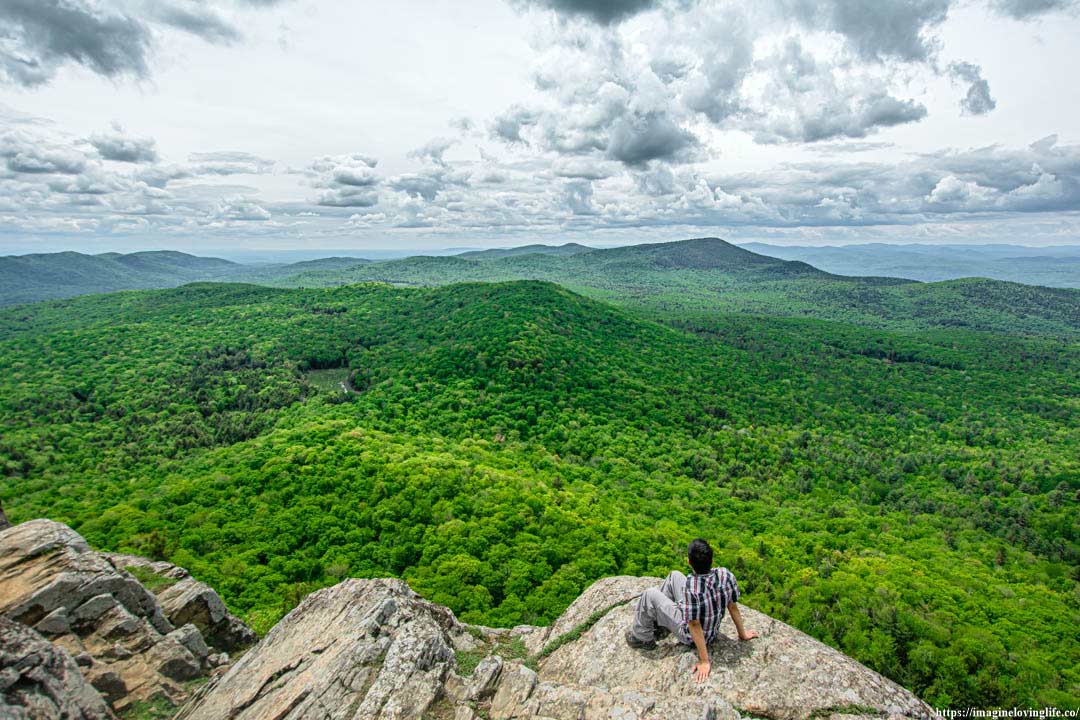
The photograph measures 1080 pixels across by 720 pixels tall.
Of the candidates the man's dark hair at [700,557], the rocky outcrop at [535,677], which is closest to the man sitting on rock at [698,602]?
the man's dark hair at [700,557]

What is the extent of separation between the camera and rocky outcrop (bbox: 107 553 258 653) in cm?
2312

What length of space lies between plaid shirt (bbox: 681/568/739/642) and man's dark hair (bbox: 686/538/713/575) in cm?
21

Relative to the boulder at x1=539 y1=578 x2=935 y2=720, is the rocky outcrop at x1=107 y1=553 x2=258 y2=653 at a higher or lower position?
lower

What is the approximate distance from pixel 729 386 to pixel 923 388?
62.6 meters

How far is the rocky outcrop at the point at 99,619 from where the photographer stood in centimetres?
1738

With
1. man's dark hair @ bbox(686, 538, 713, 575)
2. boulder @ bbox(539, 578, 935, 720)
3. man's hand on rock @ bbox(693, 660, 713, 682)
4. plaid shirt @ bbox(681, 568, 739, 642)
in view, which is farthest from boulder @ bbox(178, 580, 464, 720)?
man's dark hair @ bbox(686, 538, 713, 575)

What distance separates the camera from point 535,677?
1427 cm

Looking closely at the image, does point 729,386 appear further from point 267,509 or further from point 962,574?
point 267,509

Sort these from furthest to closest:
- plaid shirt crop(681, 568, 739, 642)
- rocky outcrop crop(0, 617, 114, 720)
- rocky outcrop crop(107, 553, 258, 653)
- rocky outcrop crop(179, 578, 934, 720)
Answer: rocky outcrop crop(107, 553, 258, 653) → plaid shirt crop(681, 568, 739, 642) → rocky outcrop crop(0, 617, 114, 720) → rocky outcrop crop(179, 578, 934, 720)

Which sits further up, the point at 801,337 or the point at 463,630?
the point at 463,630

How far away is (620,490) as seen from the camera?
7962 centimetres

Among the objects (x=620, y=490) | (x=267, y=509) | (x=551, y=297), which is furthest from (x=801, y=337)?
(x=267, y=509)

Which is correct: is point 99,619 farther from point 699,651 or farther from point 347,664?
point 699,651

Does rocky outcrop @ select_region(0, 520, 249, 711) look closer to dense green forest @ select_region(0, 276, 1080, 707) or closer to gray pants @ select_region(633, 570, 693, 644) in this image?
gray pants @ select_region(633, 570, 693, 644)
